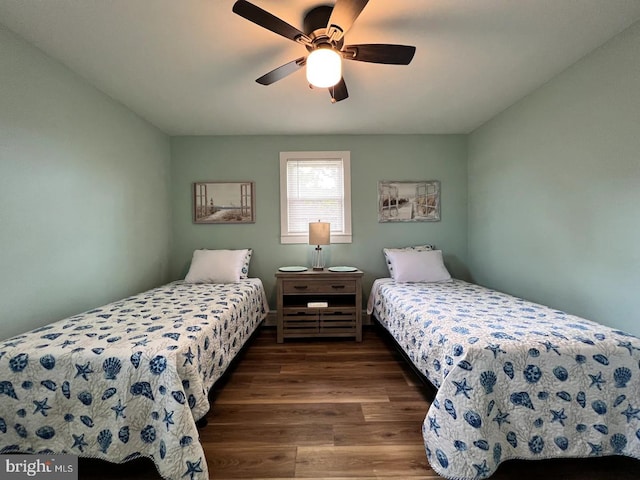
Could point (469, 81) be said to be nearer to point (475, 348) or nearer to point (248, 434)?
point (475, 348)

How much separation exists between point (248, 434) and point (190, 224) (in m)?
2.56

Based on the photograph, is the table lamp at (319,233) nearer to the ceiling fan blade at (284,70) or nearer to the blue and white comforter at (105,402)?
the ceiling fan blade at (284,70)

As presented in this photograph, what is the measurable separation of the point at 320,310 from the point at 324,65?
87.0 inches

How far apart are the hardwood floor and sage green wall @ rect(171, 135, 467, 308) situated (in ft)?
4.12

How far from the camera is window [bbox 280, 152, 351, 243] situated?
11.2 ft

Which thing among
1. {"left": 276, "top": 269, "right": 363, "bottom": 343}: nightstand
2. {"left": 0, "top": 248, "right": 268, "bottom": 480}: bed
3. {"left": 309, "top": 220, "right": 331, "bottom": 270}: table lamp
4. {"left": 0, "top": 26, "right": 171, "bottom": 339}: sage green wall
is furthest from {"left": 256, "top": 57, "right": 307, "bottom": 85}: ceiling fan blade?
{"left": 276, "top": 269, "right": 363, "bottom": 343}: nightstand

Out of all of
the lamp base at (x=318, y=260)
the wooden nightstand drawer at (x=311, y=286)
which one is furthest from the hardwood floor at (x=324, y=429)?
the lamp base at (x=318, y=260)

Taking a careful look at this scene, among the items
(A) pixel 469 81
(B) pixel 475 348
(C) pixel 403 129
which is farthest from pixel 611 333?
(C) pixel 403 129

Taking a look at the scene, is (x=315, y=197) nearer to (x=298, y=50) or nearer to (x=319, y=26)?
(x=298, y=50)

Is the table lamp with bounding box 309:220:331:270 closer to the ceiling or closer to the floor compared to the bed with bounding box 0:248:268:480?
closer to the ceiling

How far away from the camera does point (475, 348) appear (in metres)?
1.30

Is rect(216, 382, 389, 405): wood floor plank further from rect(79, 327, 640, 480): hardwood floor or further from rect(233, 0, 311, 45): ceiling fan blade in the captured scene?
rect(233, 0, 311, 45): ceiling fan blade

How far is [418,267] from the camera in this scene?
10.0ft

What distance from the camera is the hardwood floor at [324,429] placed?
1341 millimetres
